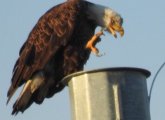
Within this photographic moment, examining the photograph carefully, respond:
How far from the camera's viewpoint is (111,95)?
364cm

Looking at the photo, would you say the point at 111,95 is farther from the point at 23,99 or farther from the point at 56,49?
the point at 56,49

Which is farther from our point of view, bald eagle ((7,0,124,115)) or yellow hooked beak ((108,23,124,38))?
bald eagle ((7,0,124,115))

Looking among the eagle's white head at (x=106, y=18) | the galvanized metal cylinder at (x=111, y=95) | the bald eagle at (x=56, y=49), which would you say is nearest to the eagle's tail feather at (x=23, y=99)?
the bald eagle at (x=56, y=49)

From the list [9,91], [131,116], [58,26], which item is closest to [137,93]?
[131,116]

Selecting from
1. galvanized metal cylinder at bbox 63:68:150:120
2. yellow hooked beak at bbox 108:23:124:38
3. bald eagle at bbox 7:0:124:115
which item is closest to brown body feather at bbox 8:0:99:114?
bald eagle at bbox 7:0:124:115

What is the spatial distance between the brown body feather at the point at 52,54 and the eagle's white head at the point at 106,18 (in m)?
0.15

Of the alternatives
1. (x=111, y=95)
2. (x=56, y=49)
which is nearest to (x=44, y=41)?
(x=56, y=49)

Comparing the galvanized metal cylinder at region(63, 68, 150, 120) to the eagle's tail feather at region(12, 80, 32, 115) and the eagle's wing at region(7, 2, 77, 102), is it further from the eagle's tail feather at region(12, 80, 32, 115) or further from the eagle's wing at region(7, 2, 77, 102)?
the eagle's wing at region(7, 2, 77, 102)

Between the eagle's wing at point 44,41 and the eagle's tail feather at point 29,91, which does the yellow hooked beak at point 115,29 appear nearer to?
the eagle's wing at point 44,41

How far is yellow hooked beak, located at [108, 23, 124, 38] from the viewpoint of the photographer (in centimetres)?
639

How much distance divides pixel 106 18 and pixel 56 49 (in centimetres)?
78

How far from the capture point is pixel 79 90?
3.81m

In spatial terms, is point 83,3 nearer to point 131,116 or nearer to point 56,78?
point 56,78

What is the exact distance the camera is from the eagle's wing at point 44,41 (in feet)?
21.9
